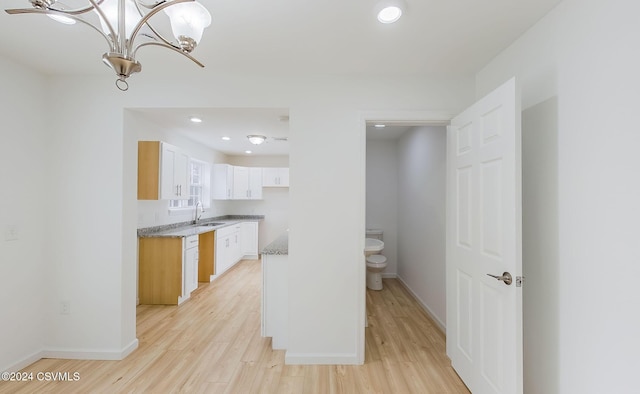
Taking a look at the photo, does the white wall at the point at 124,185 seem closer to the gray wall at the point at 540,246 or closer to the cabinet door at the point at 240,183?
the gray wall at the point at 540,246

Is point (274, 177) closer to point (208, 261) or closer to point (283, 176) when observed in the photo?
point (283, 176)

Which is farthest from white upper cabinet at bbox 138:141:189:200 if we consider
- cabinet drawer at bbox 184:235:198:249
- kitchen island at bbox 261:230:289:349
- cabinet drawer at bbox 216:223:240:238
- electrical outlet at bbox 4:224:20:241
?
kitchen island at bbox 261:230:289:349

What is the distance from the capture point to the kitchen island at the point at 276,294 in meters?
2.49

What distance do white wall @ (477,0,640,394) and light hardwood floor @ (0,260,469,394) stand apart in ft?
2.90

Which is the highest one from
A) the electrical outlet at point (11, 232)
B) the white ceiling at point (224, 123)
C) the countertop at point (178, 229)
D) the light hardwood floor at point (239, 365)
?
the white ceiling at point (224, 123)

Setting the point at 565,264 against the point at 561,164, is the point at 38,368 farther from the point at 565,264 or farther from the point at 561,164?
the point at 561,164

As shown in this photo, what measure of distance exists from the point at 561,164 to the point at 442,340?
6.44 ft

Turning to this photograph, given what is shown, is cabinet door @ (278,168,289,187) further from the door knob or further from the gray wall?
the door knob

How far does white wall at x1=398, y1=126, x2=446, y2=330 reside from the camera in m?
3.06

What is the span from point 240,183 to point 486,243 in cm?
521

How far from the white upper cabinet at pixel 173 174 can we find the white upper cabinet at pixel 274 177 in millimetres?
2340

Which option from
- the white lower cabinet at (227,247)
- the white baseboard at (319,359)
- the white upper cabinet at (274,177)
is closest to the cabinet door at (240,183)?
the white upper cabinet at (274,177)

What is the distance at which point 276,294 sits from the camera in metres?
2.51

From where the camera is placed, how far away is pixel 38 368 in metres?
2.17
